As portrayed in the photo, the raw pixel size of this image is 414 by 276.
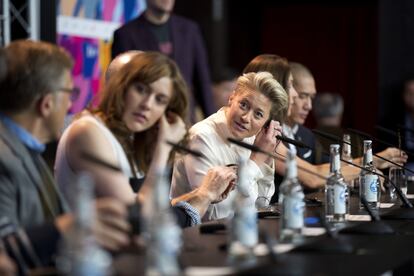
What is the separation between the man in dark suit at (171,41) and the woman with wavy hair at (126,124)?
8.99 ft

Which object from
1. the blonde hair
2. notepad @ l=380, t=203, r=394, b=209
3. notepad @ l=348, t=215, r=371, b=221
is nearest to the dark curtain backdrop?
the blonde hair

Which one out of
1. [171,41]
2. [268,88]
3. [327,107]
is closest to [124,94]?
[268,88]

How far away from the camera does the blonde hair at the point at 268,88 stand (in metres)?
4.32

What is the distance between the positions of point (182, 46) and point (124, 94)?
10.3 feet

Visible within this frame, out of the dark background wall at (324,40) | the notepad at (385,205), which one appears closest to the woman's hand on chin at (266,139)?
the notepad at (385,205)

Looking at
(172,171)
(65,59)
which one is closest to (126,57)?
(172,171)

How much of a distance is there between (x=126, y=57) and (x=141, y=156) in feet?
3.18

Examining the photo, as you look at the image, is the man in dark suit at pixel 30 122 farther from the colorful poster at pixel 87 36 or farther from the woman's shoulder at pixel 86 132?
the colorful poster at pixel 87 36

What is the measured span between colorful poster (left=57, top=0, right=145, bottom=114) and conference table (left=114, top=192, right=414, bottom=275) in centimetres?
313

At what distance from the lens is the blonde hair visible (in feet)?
14.2

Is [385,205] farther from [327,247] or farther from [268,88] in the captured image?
[327,247]

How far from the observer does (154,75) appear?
3.17 metres

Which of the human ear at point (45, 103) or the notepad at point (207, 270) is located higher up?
the human ear at point (45, 103)

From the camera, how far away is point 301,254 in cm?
275
